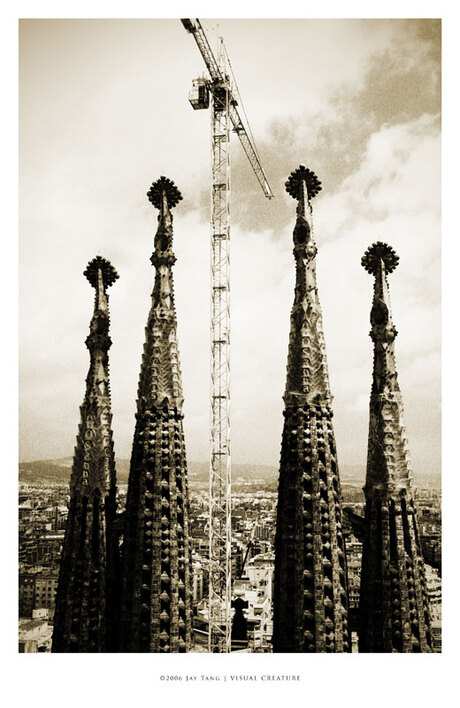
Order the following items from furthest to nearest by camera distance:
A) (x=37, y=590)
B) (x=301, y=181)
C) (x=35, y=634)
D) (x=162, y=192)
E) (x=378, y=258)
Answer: (x=162, y=192) < (x=301, y=181) < (x=378, y=258) < (x=37, y=590) < (x=35, y=634)

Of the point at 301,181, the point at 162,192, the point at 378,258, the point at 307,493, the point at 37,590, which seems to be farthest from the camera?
the point at 162,192

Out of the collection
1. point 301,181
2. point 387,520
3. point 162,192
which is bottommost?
point 387,520

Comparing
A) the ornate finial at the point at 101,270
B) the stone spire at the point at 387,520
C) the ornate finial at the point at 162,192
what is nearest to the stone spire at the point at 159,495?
the ornate finial at the point at 162,192

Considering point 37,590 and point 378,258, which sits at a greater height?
point 378,258

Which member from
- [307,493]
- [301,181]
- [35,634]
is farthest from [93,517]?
[301,181]

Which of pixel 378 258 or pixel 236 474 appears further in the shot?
pixel 378 258

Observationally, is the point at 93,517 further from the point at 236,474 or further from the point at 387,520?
the point at 387,520
